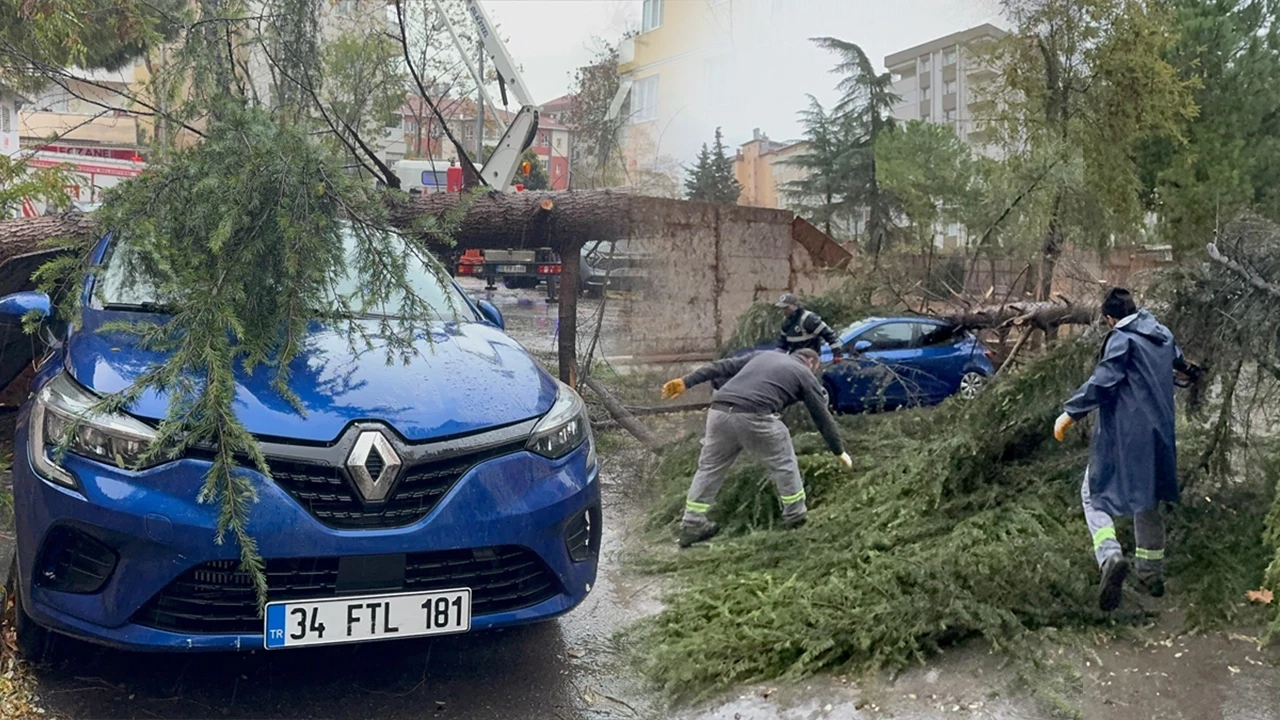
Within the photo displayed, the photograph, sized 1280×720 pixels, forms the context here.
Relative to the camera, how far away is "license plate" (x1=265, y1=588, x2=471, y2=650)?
2889 millimetres

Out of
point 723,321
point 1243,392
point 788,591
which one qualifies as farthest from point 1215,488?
point 723,321

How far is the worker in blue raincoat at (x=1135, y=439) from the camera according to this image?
4.20 metres

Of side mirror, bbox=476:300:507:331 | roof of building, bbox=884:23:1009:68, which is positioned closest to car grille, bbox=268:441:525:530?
side mirror, bbox=476:300:507:331

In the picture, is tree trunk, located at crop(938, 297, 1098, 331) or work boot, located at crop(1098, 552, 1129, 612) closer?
work boot, located at crop(1098, 552, 1129, 612)

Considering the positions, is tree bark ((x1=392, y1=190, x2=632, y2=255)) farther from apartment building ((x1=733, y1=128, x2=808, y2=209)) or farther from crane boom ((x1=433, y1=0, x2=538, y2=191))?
apartment building ((x1=733, y1=128, x2=808, y2=209))

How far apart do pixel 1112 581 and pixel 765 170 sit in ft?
46.7

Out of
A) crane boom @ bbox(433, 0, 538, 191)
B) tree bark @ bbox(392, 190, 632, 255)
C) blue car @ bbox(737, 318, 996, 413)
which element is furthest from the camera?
crane boom @ bbox(433, 0, 538, 191)

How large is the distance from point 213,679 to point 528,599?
44.7 inches

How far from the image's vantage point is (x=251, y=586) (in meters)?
2.90

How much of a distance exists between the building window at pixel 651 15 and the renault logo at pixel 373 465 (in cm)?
824

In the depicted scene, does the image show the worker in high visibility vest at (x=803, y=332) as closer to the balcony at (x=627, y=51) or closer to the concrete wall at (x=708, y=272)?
the concrete wall at (x=708, y=272)

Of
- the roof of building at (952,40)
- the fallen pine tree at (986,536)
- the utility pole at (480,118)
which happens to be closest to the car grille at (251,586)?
the fallen pine tree at (986,536)

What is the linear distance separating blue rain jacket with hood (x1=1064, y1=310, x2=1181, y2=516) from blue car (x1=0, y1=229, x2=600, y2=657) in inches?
97.3

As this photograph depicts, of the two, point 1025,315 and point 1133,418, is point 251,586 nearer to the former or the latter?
point 1133,418
